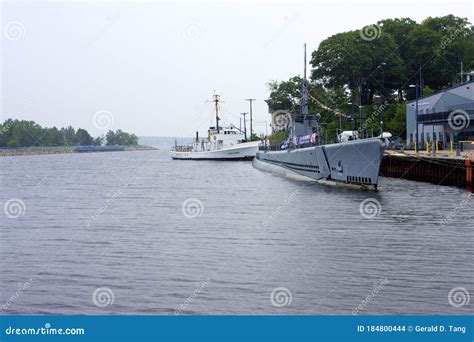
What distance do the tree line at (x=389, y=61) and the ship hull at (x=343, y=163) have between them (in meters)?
42.9

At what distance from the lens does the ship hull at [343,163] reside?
42.6m

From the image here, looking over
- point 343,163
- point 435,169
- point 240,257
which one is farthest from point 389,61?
point 240,257

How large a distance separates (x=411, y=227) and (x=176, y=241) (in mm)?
Answer: 10872

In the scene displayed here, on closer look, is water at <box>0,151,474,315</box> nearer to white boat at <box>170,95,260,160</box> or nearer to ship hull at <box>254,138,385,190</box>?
ship hull at <box>254,138,385,190</box>

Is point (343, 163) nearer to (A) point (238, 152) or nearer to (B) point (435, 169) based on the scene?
(B) point (435, 169)

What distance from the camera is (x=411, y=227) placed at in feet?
90.6

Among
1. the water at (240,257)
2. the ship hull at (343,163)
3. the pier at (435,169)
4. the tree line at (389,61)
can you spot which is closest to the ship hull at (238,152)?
the tree line at (389,61)

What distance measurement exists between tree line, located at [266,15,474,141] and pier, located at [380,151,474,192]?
120 ft

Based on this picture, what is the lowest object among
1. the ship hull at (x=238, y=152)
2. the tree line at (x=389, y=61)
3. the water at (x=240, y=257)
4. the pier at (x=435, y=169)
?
the water at (x=240, y=257)

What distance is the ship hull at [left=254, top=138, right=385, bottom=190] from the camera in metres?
42.6

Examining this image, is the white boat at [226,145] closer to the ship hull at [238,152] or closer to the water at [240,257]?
the ship hull at [238,152]

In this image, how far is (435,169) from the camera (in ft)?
163

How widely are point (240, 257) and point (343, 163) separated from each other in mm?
27189

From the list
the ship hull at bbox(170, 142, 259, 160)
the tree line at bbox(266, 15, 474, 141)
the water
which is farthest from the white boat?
the water
